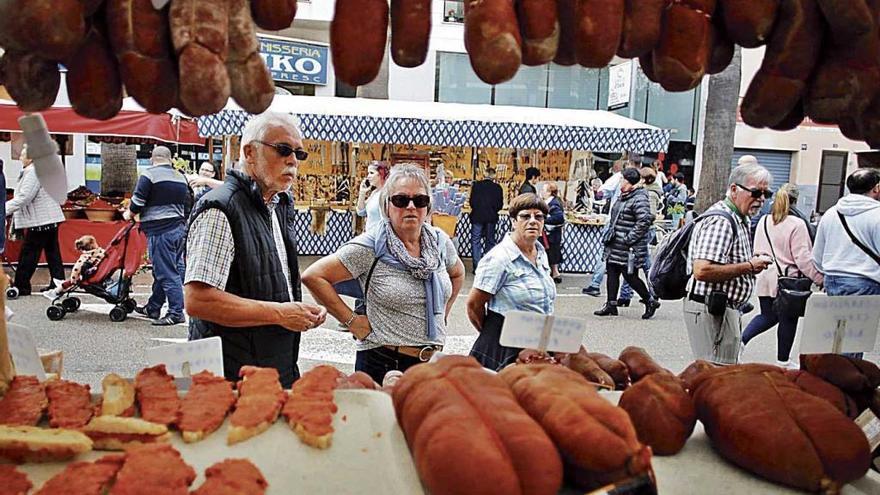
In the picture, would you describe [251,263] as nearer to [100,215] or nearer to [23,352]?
[23,352]

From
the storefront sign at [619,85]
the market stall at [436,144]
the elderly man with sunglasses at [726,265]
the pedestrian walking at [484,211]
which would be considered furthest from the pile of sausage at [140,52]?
the storefront sign at [619,85]

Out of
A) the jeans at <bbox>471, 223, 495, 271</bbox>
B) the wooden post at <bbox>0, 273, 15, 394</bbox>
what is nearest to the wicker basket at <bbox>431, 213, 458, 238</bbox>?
the jeans at <bbox>471, 223, 495, 271</bbox>

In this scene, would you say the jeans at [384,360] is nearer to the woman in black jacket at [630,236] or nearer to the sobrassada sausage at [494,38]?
the sobrassada sausage at [494,38]

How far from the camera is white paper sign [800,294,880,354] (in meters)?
1.53

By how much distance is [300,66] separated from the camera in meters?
16.0

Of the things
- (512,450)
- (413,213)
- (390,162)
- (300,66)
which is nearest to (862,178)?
(413,213)

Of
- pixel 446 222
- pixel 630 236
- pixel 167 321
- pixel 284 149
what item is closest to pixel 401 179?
pixel 284 149

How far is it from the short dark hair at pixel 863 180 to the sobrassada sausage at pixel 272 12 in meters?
4.45

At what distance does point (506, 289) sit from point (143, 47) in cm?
261

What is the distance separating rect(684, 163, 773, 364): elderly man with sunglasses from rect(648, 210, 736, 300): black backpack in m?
0.21

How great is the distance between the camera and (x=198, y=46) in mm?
1050

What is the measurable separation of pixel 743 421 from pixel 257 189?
5.81ft

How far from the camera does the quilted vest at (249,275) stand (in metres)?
2.40

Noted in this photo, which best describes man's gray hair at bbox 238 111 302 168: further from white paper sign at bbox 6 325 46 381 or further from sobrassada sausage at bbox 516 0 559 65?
sobrassada sausage at bbox 516 0 559 65
